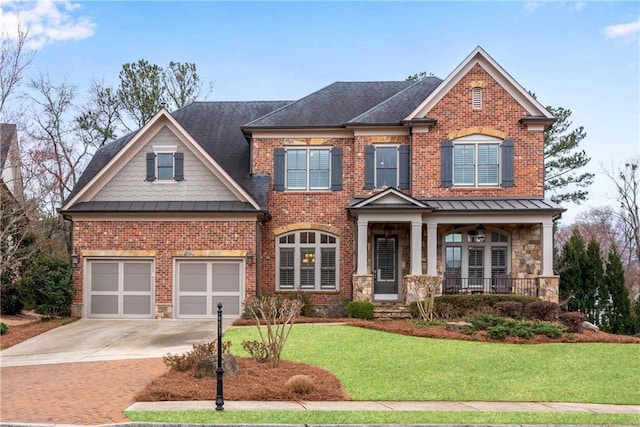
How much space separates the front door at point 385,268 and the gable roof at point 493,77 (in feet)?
14.5

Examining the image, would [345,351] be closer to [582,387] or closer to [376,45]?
[582,387]

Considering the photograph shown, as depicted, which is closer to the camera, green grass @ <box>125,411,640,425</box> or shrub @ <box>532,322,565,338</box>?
green grass @ <box>125,411,640,425</box>

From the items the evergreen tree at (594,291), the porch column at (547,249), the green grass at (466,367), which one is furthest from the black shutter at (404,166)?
the evergreen tree at (594,291)

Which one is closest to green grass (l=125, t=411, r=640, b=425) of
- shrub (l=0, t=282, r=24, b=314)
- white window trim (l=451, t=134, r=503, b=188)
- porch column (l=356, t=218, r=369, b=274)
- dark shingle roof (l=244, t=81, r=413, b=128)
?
porch column (l=356, t=218, r=369, b=274)

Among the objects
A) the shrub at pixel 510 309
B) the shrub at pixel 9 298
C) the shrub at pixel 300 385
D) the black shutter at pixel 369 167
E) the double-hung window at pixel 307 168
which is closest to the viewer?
the shrub at pixel 300 385

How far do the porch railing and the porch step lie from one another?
2101mm

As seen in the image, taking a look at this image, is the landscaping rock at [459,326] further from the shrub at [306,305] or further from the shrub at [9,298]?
the shrub at [9,298]

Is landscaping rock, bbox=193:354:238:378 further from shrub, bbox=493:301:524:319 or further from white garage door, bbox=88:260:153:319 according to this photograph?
white garage door, bbox=88:260:153:319

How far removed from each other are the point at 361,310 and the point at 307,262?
3.48m

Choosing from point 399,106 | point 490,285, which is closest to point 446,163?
point 399,106

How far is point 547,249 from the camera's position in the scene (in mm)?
19859

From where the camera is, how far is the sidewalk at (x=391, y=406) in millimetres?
8984

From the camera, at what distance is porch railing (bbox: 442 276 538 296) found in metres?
20.2

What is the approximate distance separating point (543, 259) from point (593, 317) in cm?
476
